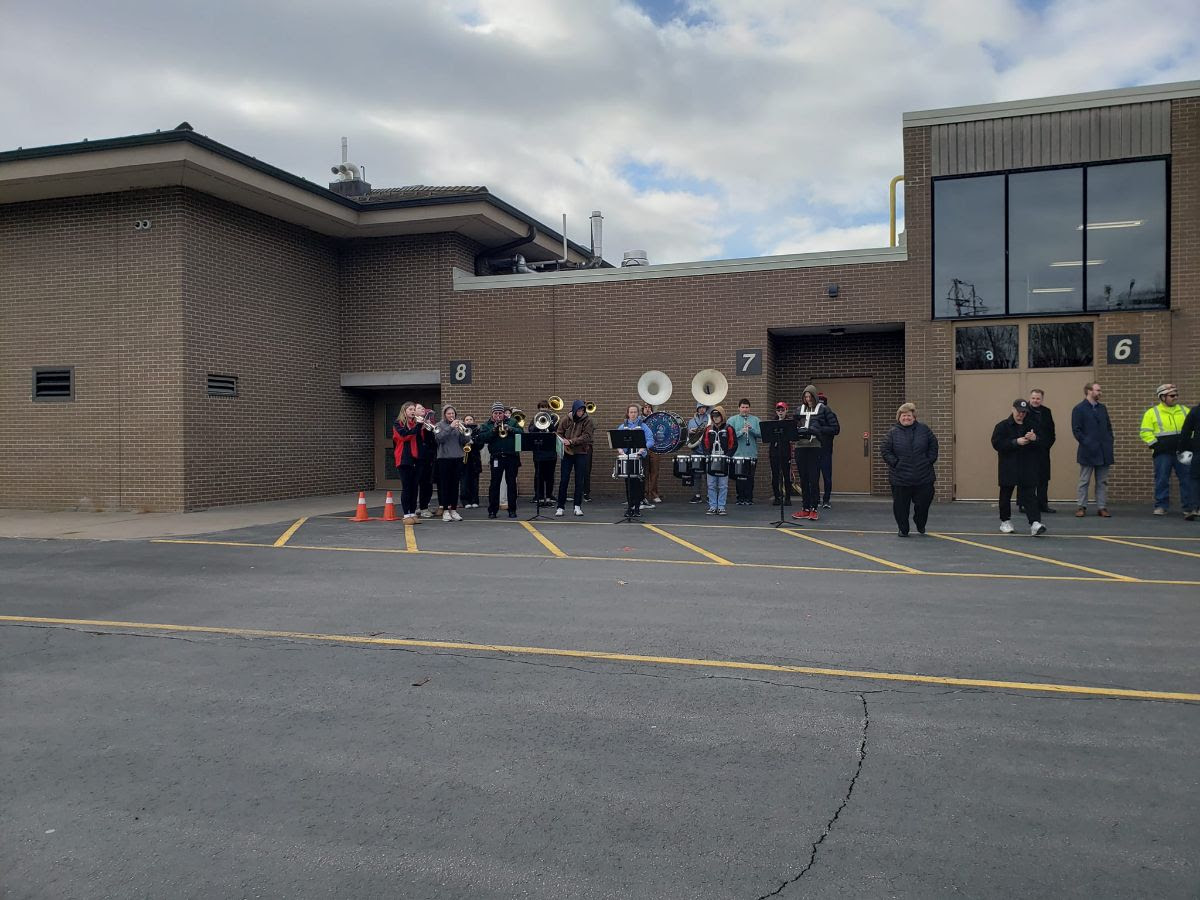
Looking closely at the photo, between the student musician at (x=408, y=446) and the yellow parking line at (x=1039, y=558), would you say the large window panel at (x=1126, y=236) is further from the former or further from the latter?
the student musician at (x=408, y=446)

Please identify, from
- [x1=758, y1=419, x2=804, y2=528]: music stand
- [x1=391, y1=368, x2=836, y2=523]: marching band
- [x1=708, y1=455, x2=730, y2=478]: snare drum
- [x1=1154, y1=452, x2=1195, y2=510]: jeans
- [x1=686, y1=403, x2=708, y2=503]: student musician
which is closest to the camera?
[x1=758, y1=419, x2=804, y2=528]: music stand

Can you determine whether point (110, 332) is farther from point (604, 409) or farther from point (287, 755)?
point (287, 755)

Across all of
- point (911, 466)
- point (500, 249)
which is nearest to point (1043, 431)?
point (911, 466)

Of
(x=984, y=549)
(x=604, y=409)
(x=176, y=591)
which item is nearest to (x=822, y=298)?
(x=604, y=409)

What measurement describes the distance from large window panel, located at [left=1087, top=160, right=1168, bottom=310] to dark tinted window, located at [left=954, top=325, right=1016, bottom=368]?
149 centimetres

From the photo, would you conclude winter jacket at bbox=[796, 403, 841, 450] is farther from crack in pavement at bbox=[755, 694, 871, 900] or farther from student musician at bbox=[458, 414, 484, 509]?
crack in pavement at bbox=[755, 694, 871, 900]

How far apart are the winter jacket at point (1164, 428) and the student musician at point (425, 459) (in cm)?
1134

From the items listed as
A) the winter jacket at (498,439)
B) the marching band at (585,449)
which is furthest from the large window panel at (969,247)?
the winter jacket at (498,439)

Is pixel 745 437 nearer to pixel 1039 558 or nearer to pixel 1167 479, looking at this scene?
pixel 1039 558

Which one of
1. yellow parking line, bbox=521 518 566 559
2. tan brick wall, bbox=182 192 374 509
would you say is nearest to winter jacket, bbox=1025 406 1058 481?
yellow parking line, bbox=521 518 566 559

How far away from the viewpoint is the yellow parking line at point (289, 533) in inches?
448

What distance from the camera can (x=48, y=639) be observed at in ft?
20.9

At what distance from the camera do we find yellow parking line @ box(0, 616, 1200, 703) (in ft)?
16.1

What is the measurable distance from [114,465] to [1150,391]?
1902 centimetres
